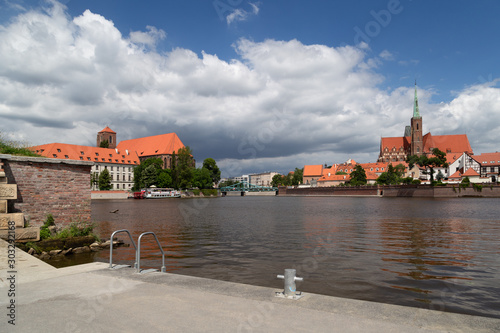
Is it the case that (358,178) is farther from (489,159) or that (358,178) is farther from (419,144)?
(489,159)

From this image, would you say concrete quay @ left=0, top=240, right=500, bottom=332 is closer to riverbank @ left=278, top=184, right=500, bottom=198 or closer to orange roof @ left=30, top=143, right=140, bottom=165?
riverbank @ left=278, top=184, right=500, bottom=198

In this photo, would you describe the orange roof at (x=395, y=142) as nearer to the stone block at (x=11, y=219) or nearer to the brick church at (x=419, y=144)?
the brick church at (x=419, y=144)

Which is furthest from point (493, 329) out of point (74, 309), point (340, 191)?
point (340, 191)

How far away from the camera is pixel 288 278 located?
19.9 feet

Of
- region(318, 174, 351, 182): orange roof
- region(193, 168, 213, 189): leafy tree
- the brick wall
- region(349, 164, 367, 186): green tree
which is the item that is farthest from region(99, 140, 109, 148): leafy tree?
the brick wall

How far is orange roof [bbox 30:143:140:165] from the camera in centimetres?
12365

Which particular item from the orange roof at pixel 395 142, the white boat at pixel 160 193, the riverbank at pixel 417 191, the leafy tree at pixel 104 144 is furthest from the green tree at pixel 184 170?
the orange roof at pixel 395 142

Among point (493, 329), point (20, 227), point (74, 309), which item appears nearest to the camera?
point (493, 329)

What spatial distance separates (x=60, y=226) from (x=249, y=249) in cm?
875

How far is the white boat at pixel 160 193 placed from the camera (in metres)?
115

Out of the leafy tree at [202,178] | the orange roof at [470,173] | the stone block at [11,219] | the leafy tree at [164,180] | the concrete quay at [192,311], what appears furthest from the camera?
the leafy tree at [202,178]

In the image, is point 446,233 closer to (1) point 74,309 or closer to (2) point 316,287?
(2) point 316,287

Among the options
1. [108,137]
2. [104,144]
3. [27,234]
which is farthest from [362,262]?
[108,137]

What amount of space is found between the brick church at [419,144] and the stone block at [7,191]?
560 ft
